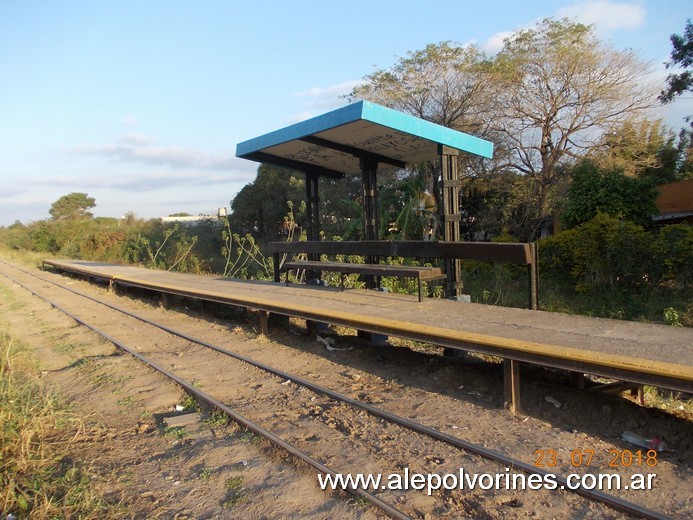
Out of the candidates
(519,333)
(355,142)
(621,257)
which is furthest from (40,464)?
(621,257)

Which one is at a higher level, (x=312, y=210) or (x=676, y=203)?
(x=676, y=203)

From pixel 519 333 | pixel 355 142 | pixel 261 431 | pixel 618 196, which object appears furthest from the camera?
pixel 618 196

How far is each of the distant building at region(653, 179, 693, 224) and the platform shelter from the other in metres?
12.9

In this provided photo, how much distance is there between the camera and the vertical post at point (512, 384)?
4.81m

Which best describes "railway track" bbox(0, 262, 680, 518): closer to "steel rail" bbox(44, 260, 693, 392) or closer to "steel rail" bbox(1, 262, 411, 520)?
"steel rail" bbox(1, 262, 411, 520)

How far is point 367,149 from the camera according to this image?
10.3 m

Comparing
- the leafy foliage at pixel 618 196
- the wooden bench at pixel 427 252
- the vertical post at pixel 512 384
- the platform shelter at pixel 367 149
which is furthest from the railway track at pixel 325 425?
the leafy foliage at pixel 618 196

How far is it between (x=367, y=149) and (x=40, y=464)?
25.0 ft

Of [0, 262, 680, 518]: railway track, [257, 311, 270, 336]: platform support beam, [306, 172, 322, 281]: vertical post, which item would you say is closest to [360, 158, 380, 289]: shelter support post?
[306, 172, 322, 281]: vertical post

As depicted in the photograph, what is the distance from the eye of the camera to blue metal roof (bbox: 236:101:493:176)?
8.13m

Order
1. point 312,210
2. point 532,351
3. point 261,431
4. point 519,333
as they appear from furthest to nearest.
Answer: point 312,210
point 519,333
point 261,431
point 532,351

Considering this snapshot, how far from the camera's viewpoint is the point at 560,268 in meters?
12.6

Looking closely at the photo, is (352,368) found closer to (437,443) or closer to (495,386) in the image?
(495,386)

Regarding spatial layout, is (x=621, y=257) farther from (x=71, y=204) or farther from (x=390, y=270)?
(x=71, y=204)
